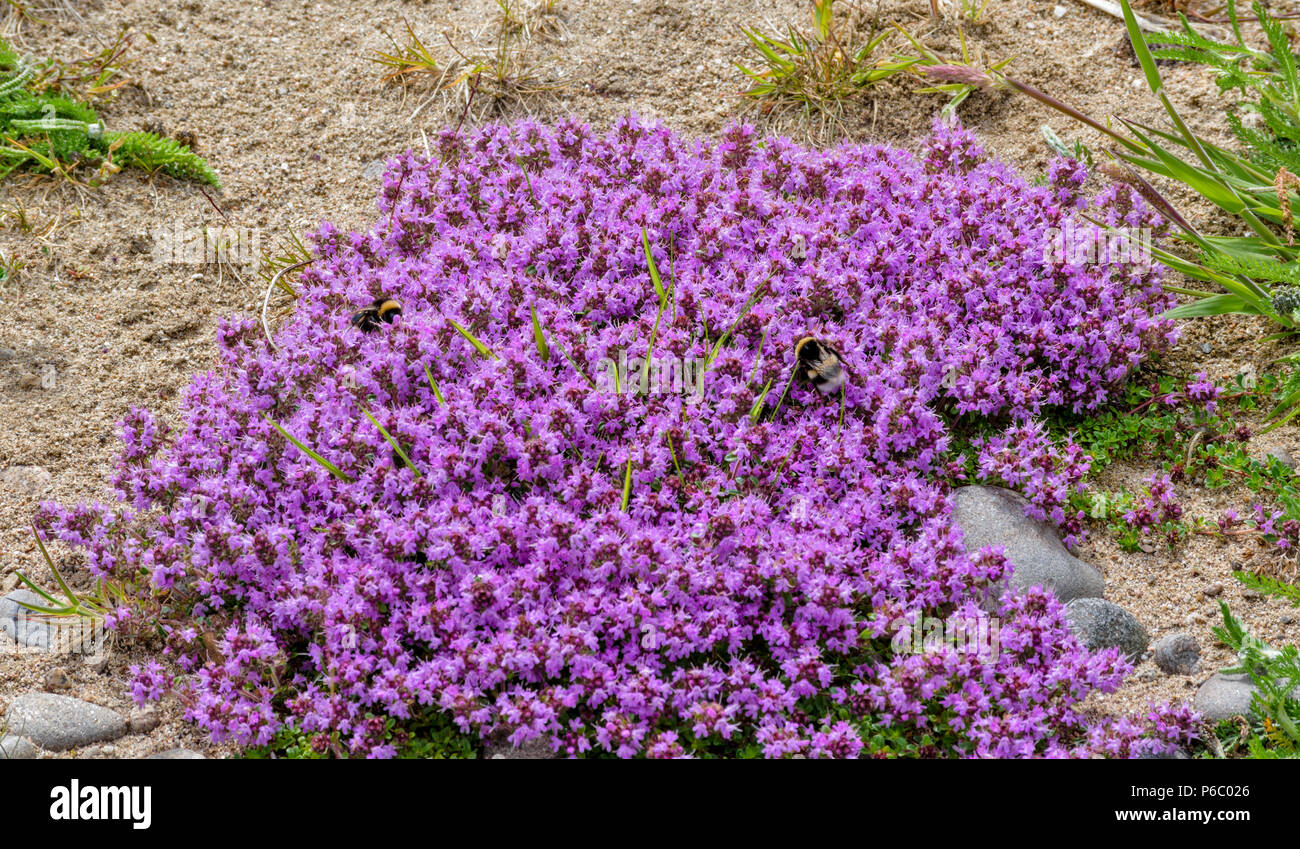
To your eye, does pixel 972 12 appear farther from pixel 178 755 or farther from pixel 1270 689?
pixel 178 755

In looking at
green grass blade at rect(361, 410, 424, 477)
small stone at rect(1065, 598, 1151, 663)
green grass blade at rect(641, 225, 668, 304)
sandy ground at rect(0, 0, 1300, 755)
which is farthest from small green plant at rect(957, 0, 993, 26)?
green grass blade at rect(361, 410, 424, 477)

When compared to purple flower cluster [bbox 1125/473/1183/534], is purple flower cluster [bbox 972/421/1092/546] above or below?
above

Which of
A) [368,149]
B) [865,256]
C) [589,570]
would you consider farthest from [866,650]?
[368,149]

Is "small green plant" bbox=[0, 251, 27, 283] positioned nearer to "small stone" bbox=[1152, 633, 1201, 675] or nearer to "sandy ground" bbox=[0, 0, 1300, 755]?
"sandy ground" bbox=[0, 0, 1300, 755]

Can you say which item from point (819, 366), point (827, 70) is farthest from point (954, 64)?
point (819, 366)

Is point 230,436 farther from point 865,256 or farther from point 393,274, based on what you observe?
point 865,256
